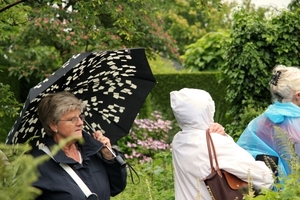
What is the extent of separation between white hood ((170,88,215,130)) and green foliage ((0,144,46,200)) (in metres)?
1.90

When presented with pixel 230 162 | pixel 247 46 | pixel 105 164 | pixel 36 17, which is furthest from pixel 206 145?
pixel 36 17

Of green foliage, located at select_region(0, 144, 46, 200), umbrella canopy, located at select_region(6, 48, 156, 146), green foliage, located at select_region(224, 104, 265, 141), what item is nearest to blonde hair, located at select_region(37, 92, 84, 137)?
umbrella canopy, located at select_region(6, 48, 156, 146)

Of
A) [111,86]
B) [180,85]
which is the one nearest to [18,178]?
[111,86]

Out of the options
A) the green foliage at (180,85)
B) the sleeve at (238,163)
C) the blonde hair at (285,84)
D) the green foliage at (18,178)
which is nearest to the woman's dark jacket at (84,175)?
the sleeve at (238,163)

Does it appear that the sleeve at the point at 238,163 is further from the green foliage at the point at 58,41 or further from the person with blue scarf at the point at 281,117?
the green foliage at the point at 58,41

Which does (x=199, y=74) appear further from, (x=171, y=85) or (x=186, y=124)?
(x=186, y=124)

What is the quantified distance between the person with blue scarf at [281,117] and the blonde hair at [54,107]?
137 centimetres

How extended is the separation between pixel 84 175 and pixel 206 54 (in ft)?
44.0

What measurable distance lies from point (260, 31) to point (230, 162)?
6.00m

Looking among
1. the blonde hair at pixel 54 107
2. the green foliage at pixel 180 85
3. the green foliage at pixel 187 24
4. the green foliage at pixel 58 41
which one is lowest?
the green foliage at pixel 187 24

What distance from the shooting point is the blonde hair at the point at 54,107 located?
12.1ft

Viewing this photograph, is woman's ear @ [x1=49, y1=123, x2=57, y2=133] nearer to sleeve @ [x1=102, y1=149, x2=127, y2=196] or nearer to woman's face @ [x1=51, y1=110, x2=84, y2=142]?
woman's face @ [x1=51, y1=110, x2=84, y2=142]

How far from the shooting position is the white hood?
12.7 feet

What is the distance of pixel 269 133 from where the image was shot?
4613 mm
